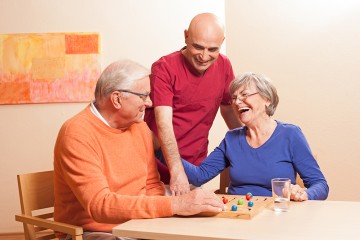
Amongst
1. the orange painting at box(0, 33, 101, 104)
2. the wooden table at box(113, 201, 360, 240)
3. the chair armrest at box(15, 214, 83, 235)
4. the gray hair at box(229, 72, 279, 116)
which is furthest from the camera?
the orange painting at box(0, 33, 101, 104)

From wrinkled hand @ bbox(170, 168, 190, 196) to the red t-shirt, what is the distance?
1.25 feet

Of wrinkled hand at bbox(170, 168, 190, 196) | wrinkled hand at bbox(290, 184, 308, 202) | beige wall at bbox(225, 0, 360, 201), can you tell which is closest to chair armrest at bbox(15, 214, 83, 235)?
wrinkled hand at bbox(170, 168, 190, 196)

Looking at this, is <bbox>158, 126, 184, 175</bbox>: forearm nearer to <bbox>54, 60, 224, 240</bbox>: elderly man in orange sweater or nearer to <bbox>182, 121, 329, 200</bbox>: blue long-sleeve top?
<bbox>54, 60, 224, 240</bbox>: elderly man in orange sweater

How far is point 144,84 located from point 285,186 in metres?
0.70

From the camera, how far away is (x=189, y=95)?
2443mm

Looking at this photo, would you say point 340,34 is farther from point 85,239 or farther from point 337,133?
point 85,239

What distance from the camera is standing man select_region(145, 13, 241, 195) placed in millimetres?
2256

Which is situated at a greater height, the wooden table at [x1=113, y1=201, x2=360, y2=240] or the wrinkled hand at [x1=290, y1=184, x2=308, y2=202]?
the wrinkled hand at [x1=290, y1=184, x2=308, y2=202]

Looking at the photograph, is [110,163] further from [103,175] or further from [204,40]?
[204,40]

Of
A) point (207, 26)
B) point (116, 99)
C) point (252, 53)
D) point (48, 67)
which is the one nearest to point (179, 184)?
point (116, 99)

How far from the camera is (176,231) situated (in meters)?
1.47

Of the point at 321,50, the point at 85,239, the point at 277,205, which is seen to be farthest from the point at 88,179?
the point at 321,50

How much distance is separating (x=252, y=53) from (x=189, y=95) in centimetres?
173

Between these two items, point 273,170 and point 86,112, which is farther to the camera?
point 273,170
